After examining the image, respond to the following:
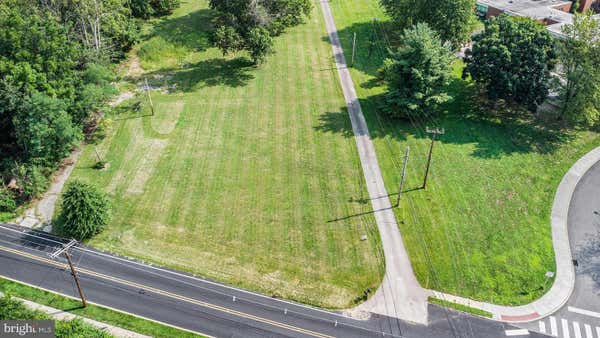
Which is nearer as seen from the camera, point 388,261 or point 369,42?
point 388,261

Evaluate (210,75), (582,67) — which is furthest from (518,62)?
(210,75)

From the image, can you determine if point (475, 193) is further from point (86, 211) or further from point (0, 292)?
point (0, 292)

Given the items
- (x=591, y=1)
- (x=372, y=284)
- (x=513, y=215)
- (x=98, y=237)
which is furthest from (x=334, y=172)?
(x=591, y=1)

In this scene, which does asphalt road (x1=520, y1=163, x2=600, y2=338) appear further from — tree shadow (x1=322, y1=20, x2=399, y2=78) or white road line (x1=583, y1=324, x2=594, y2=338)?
tree shadow (x1=322, y1=20, x2=399, y2=78)

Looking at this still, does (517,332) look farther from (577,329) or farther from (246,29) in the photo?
(246,29)

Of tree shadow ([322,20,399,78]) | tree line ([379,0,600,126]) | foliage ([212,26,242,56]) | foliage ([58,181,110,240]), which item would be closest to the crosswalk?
tree line ([379,0,600,126])

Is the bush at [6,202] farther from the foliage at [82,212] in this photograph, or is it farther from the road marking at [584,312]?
the road marking at [584,312]

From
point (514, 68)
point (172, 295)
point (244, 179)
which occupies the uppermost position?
point (514, 68)
